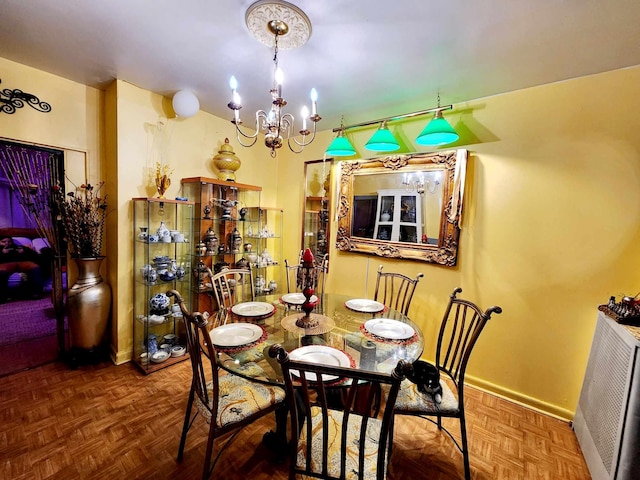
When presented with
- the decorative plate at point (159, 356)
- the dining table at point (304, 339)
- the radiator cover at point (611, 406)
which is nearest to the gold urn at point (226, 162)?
the dining table at point (304, 339)

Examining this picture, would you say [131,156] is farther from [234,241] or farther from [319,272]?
[319,272]

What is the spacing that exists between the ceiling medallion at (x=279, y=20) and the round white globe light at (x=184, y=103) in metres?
1.11

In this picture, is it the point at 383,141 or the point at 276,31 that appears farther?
the point at 383,141

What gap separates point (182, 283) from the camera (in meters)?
2.74

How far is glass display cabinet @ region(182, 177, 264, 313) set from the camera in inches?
109

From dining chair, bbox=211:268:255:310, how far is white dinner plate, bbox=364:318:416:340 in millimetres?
1058

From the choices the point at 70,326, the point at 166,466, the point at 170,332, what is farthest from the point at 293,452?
the point at 70,326

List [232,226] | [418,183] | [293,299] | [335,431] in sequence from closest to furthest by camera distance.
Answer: [335,431] → [293,299] → [418,183] → [232,226]

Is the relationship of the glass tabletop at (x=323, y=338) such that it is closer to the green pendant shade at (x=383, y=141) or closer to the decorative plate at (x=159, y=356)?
the decorative plate at (x=159, y=356)

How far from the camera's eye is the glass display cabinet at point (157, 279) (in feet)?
7.93

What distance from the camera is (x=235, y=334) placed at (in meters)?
1.56

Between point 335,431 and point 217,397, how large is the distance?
1.92 ft

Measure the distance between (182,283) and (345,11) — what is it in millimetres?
2635

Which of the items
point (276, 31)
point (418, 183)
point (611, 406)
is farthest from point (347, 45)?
point (611, 406)
